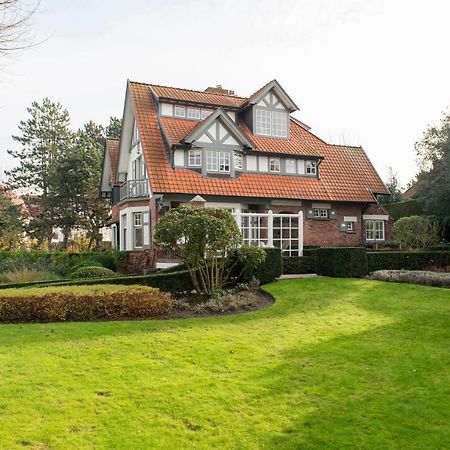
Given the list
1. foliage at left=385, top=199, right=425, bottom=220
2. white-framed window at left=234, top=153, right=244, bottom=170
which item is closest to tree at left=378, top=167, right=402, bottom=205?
foliage at left=385, top=199, right=425, bottom=220

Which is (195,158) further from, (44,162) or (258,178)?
(44,162)

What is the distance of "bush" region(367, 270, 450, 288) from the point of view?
1459 cm

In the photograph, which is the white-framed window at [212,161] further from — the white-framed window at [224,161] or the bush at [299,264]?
the bush at [299,264]

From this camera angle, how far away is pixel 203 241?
12.6m

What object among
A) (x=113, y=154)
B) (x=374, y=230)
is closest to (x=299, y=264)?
(x=374, y=230)

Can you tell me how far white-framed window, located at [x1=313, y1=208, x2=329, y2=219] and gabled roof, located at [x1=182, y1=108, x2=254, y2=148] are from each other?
5.62 m

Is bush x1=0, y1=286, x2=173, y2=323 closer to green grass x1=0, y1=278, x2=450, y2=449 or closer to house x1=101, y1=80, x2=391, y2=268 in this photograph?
green grass x1=0, y1=278, x2=450, y2=449

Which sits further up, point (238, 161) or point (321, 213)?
→ point (238, 161)

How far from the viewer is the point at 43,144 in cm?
4353

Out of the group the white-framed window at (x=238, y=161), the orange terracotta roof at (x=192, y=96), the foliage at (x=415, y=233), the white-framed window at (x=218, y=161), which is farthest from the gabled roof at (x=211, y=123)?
the foliage at (x=415, y=233)

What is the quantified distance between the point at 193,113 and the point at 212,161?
356 centimetres

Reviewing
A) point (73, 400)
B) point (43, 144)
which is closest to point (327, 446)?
point (73, 400)

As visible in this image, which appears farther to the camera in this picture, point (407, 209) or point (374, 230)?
point (407, 209)

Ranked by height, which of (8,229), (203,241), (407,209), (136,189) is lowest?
(203,241)
